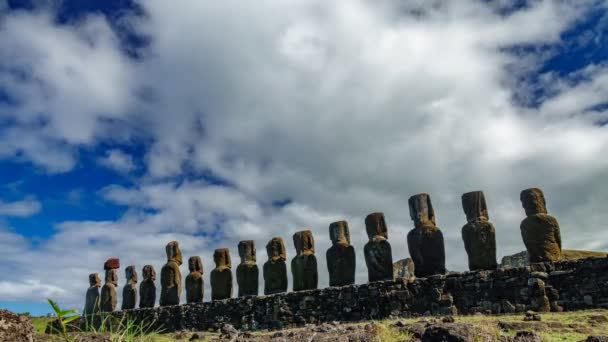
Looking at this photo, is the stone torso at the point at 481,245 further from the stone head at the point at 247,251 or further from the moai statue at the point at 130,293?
the moai statue at the point at 130,293

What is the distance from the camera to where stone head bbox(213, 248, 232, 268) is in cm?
1423

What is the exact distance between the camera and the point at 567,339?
5629mm

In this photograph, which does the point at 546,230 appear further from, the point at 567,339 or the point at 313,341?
the point at 313,341

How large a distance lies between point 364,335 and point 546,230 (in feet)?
18.1

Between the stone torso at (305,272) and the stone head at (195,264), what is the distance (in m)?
4.05

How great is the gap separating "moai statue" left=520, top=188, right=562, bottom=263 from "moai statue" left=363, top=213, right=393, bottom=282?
2.64 m

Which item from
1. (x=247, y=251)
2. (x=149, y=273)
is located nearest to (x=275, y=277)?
(x=247, y=251)

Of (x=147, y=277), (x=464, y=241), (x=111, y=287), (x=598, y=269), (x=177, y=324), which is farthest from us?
(x=111, y=287)

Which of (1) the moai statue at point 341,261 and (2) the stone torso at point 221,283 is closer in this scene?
(1) the moai statue at point 341,261

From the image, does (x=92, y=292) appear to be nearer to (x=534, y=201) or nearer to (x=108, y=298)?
(x=108, y=298)

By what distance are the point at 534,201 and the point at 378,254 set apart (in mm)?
3125

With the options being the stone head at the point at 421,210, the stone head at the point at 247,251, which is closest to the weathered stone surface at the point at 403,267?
the stone head at the point at 247,251

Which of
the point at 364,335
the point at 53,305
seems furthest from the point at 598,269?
the point at 53,305

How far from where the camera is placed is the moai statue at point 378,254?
34.9 feet
